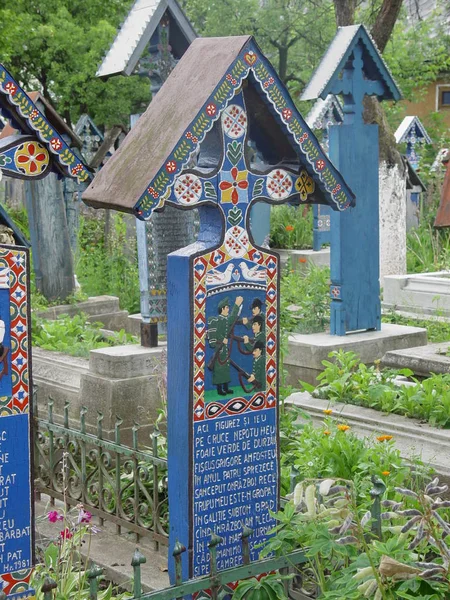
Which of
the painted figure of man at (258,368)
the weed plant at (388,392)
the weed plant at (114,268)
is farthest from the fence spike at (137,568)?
the weed plant at (114,268)

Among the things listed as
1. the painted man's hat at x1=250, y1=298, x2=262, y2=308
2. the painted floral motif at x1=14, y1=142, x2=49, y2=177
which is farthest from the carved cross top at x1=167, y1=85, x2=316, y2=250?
the painted floral motif at x1=14, y1=142, x2=49, y2=177

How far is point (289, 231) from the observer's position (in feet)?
50.1

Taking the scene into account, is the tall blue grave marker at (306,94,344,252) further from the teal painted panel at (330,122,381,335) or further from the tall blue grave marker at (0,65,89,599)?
the tall blue grave marker at (0,65,89,599)

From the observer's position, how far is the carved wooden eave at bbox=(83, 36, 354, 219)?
4211mm

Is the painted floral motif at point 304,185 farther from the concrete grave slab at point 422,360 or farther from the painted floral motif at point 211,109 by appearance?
the concrete grave slab at point 422,360

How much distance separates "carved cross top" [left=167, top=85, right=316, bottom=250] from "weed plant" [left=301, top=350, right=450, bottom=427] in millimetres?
1994

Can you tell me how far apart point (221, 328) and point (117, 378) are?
302 centimetres

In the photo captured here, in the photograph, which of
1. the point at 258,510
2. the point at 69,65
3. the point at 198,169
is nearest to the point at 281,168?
the point at 198,169

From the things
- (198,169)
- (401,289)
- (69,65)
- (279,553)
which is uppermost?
(69,65)

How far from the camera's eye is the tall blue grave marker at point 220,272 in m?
4.33

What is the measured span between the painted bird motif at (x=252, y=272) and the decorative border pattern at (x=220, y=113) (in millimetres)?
502

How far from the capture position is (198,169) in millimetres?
4418

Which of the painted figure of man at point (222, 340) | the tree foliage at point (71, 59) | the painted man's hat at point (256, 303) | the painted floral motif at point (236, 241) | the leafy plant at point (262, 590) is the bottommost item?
the leafy plant at point (262, 590)

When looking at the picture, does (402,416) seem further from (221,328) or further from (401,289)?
(401,289)
